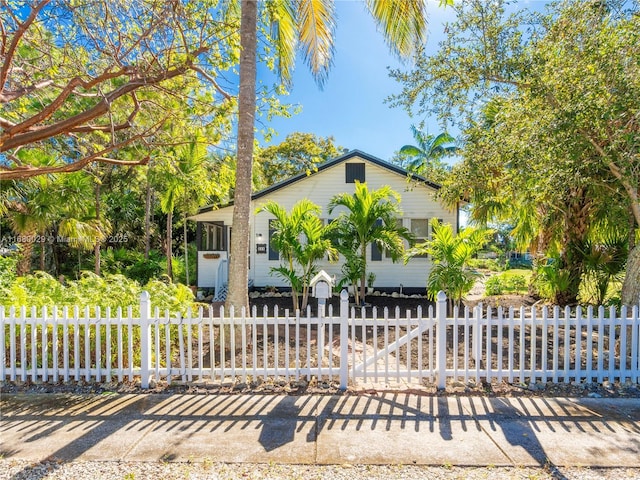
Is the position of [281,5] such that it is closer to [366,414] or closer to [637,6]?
[637,6]

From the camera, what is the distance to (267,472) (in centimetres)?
272

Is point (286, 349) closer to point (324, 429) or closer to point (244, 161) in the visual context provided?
point (324, 429)

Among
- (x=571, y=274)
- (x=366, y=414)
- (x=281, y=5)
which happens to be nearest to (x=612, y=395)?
(x=366, y=414)

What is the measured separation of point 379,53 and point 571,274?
23.8 feet

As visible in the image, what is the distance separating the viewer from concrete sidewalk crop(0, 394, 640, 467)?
2.94 meters

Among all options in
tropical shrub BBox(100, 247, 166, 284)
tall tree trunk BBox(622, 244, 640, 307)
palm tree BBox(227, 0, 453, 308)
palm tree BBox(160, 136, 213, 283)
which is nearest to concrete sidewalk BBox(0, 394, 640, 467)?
tall tree trunk BBox(622, 244, 640, 307)

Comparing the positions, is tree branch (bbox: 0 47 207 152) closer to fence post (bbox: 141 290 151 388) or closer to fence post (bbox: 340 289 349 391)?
fence post (bbox: 141 290 151 388)

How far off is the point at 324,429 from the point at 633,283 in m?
5.14

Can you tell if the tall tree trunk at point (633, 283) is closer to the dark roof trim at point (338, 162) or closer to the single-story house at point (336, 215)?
the single-story house at point (336, 215)

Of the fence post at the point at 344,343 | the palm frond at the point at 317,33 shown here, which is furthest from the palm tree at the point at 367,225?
the fence post at the point at 344,343

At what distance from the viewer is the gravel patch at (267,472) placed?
2662 millimetres

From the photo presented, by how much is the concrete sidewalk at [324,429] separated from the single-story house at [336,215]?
795 centimetres

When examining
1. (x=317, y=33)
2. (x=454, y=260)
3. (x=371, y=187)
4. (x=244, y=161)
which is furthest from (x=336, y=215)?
(x=244, y=161)

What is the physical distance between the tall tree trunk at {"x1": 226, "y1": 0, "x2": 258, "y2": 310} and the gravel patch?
8.86 ft
